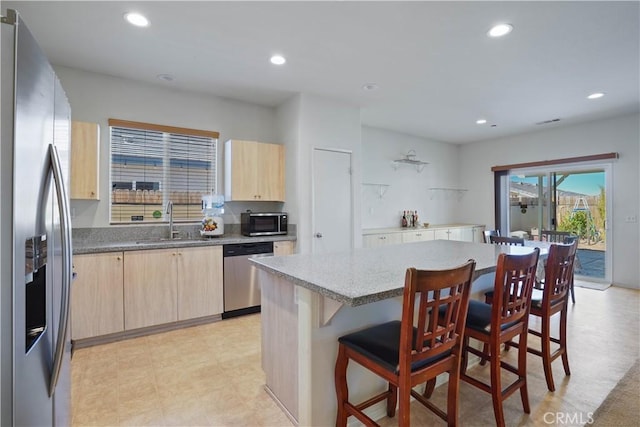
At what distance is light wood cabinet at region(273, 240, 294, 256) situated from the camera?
12.5 feet

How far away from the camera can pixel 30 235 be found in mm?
958

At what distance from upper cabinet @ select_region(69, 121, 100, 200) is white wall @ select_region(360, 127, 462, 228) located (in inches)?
149

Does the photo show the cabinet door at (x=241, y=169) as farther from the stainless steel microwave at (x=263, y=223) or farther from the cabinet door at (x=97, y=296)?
the cabinet door at (x=97, y=296)

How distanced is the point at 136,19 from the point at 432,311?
2.83 metres

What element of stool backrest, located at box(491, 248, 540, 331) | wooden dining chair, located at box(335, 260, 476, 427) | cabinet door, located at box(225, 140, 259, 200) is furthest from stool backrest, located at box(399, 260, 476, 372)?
cabinet door, located at box(225, 140, 259, 200)

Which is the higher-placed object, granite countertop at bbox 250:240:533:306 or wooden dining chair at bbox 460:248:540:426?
granite countertop at bbox 250:240:533:306

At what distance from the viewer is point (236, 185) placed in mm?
3854

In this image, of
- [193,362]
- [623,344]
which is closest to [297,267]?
[193,362]

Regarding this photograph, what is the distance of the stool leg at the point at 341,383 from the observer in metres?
1.62

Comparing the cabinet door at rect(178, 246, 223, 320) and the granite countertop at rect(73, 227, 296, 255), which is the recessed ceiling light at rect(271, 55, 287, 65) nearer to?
the granite countertop at rect(73, 227, 296, 255)

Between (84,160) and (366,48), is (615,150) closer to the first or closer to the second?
(366,48)

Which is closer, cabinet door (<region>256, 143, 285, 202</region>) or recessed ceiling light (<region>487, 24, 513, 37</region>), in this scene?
recessed ceiling light (<region>487, 24, 513, 37</region>)

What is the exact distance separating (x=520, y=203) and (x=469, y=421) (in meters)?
5.56

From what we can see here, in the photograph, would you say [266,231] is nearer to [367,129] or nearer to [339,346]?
[339,346]
